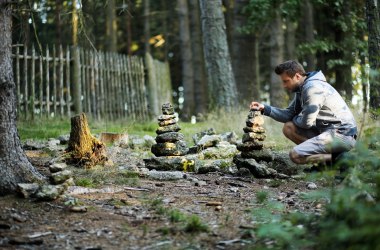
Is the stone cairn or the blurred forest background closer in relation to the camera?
the stone cairn

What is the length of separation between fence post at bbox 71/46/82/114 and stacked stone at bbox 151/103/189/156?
22.5 feet

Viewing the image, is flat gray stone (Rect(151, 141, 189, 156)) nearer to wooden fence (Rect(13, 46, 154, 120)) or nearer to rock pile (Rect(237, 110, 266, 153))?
rock pile (Rect(237, 110, 266, 153))

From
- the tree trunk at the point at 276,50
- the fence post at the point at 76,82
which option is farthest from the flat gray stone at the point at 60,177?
the tree trunk at the point at 276,50

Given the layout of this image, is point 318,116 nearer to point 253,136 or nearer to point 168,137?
point 253,136

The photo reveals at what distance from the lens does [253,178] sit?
6.32 m

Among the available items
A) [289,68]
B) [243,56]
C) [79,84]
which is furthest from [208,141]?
[243,56]

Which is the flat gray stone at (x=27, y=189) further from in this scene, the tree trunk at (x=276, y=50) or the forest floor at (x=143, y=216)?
the tree trunk at (x=276, y=50)

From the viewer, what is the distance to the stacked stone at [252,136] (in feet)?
21.8

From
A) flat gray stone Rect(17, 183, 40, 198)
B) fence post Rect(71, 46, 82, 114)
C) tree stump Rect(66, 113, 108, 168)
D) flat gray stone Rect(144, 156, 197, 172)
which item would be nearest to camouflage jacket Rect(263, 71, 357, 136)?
flat gray stone Rect(144, 156, 197, 172)

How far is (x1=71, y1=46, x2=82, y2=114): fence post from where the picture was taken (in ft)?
43.1

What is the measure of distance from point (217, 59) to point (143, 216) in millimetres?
9434

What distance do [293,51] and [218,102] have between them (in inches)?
233

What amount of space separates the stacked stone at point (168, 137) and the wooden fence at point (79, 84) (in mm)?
5542

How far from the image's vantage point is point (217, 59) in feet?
43.6
